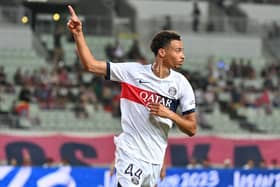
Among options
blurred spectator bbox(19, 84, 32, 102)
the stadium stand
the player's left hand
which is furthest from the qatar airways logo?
blurred spectator bbox(19, 84, 32, 102)

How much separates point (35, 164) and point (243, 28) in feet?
50.7

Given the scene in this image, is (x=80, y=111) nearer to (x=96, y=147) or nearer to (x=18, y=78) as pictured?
(x=18, y=78)

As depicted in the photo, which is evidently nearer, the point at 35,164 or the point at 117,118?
the point at 35,164

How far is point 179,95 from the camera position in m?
7.83

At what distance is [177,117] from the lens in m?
7.52

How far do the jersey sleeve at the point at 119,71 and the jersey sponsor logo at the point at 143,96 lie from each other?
0.30ft

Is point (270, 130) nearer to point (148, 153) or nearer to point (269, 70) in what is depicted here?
point (269, 70)

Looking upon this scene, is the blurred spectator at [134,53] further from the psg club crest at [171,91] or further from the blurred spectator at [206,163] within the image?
the psg club crest at [171,91]

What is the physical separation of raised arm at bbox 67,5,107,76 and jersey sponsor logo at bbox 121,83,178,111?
34 cm

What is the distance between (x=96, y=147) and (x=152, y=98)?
13664 mm

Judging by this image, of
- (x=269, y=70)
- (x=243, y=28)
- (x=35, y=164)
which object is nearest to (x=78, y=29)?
(x=35, y=164)

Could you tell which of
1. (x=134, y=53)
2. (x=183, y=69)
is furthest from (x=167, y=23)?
(x=183, y=69)

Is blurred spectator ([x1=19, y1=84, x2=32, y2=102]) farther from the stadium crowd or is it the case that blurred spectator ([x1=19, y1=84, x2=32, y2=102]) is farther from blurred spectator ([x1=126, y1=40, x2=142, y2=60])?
blurred spectator ([x1=126, y1=40, x2=142, y2=60])

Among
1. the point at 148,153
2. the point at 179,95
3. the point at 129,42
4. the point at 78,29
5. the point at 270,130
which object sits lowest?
the point at 270,130
